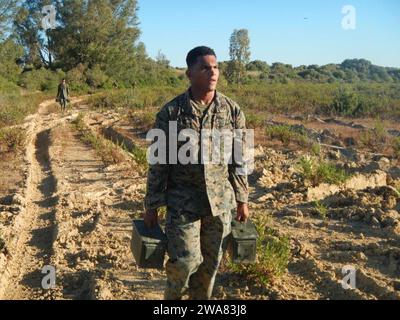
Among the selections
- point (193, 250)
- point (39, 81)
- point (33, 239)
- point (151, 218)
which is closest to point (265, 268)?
point (193, 250)

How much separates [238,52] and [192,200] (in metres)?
35.0

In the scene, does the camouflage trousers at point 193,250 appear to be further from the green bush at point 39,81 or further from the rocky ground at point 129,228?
the green bush at point 39,81

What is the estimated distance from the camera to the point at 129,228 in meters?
4.88

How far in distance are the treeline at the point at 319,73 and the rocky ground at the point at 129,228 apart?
105 feet

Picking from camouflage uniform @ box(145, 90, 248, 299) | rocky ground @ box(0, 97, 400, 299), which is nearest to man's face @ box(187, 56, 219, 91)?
camouflage uniform @ box(145, 90, 248, 299)

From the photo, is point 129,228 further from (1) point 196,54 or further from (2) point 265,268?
(1) point 196,54

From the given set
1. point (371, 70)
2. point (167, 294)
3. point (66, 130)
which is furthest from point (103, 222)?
point (371, 70)

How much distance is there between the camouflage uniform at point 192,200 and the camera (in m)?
2.67

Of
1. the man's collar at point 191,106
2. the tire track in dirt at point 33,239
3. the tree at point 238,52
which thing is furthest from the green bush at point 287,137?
the tree at point 238,52

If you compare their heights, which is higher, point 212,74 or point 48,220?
point 212,74

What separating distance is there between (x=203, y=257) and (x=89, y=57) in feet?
107

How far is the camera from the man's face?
2660mm
